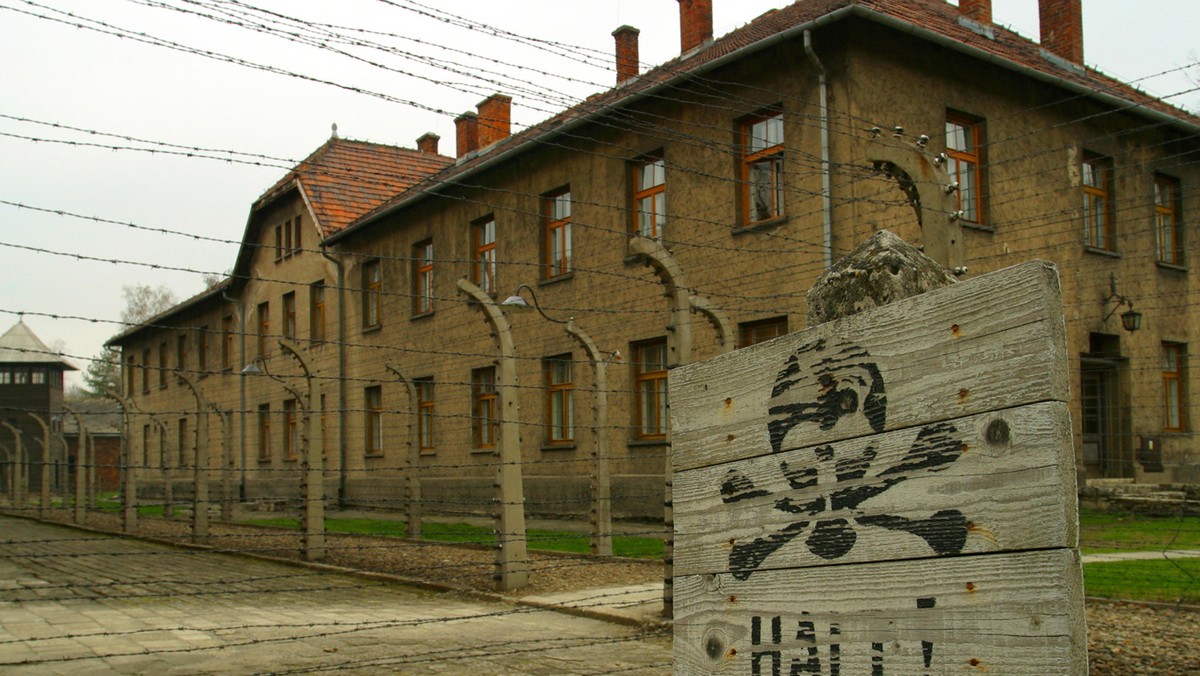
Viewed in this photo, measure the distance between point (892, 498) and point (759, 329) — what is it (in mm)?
15176

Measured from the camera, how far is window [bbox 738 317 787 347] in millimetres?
16359

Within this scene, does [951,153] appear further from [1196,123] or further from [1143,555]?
[1143,555]

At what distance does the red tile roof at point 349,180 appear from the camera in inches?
1184

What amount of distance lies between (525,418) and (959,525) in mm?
20596

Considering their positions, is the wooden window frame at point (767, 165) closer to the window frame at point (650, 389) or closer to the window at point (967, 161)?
the window frame at point (650, 389)

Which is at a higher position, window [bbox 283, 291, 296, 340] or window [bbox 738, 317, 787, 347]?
window [bbox 283, 291, 296, 340]

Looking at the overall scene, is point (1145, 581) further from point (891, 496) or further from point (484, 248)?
point (484, 248)

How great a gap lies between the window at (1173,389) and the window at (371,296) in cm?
1810

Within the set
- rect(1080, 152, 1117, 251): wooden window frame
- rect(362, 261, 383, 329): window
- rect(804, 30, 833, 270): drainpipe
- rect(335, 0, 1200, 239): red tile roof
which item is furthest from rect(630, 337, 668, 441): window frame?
rect(362, 261, 383, 329): window

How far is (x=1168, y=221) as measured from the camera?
70.1 ft

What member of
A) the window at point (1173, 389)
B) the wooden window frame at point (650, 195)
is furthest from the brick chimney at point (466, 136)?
the window at point (1173, 389)

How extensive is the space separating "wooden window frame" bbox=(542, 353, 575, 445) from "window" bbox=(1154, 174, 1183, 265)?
37.7 feet

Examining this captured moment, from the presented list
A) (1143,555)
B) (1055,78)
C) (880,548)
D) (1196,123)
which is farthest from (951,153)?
(880,548)

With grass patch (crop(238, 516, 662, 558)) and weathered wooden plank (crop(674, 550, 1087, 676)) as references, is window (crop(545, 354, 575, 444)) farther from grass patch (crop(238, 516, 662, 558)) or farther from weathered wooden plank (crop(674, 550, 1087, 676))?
weathered wooden plank (crop(674, 550, 1087, 676))
